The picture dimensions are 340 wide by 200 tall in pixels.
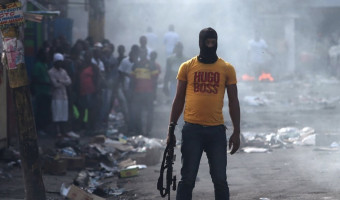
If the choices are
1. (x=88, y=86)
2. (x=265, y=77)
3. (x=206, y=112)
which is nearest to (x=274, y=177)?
(x=206, y=112)

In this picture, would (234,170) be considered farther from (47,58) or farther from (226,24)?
(226,24)

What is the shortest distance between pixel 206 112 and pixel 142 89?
7318 millimetres

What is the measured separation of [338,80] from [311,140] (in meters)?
13.4

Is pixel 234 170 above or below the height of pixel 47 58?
below

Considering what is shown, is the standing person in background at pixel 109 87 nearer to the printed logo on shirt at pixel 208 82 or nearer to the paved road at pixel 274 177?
the paved road at pixel 274 177

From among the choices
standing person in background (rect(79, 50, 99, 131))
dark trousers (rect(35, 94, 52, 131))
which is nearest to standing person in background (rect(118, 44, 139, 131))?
standing person in background (rect(79, 50, 99, 131))

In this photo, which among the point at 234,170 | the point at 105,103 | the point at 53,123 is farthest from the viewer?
the point at 105,103

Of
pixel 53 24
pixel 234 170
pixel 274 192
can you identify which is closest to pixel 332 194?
pixel 274 192

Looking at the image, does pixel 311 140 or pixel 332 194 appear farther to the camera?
pixel 311 140

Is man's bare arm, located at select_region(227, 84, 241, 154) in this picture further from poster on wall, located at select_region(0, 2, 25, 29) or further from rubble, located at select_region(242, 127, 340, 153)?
rubble, located at select_region(242, 127, 340, 153)

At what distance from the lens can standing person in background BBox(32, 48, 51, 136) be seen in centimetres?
1205

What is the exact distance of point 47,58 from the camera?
12117 millimetres

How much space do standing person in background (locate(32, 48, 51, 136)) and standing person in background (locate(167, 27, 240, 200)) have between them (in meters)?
6.56

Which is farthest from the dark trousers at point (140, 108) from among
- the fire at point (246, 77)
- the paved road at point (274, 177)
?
the fire at point (246, 77)
